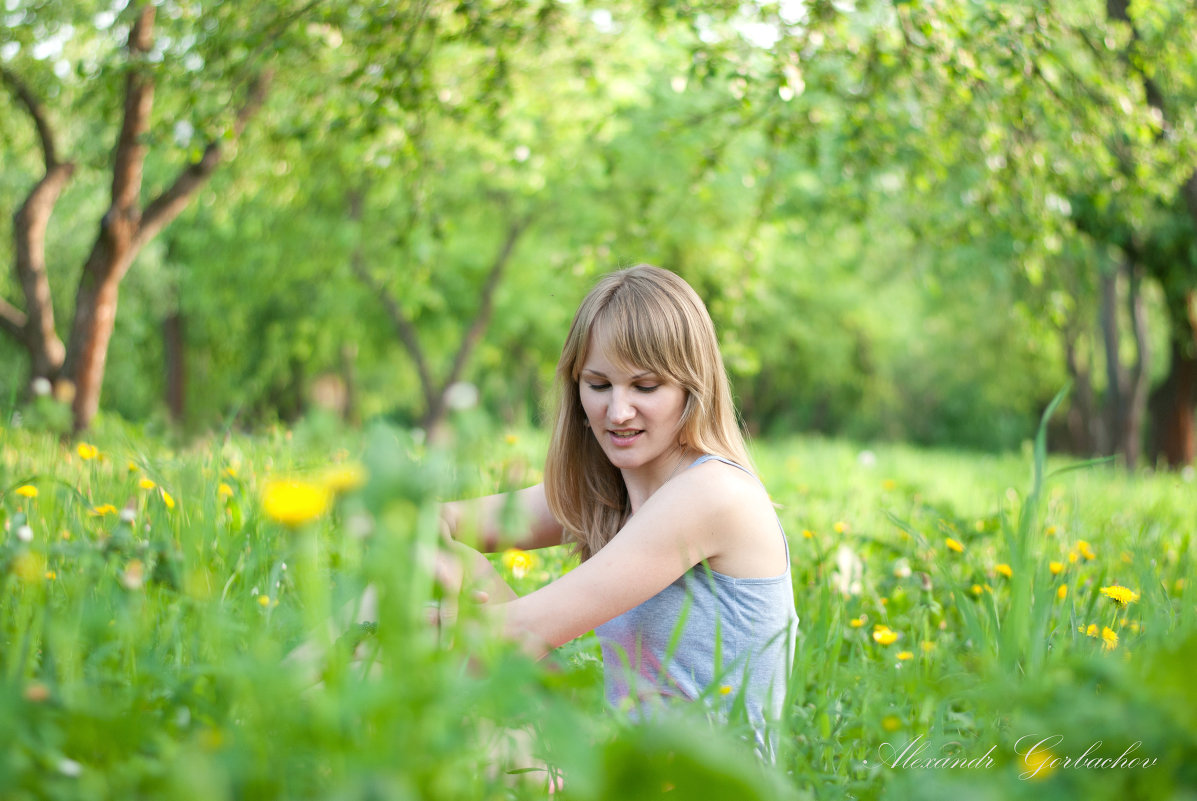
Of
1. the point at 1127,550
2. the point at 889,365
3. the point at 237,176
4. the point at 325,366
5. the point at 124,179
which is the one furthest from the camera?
the point at 889,365

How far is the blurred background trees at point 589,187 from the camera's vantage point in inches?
169

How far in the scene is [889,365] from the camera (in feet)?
76.4

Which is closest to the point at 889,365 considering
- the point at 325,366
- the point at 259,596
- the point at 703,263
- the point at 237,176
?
the point at 703,263

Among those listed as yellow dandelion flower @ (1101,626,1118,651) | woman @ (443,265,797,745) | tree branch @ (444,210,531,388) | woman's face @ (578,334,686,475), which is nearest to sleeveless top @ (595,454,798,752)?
woman @ (443,265,797,745)

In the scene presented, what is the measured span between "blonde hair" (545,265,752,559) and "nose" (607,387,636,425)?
7 centimetres

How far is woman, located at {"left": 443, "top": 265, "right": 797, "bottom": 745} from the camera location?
164 centimetres

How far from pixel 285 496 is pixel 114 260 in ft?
20.0

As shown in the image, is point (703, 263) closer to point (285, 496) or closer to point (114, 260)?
point (114, 260)

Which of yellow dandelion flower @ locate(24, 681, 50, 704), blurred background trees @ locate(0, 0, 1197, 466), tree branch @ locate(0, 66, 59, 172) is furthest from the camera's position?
tree branch @ locate(0, 66, 59, 172)

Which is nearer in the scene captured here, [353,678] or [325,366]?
[353,678]

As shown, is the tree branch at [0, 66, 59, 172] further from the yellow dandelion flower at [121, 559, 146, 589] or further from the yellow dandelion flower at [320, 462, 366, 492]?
the yellow dandelion flower at [320, 462, 366, 492]

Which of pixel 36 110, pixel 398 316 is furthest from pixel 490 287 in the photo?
pixel 36 110

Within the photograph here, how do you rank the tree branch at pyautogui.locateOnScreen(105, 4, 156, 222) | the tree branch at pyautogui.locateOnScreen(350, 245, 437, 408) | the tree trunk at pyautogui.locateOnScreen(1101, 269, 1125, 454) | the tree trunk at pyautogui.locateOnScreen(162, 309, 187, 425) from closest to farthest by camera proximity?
the tree branch at pyautogui.locateOnScreen(105, 4, 156, 222), the tree trunk at pyautogui.locateOnScreen(1101, 269, 1125, 454), the tree branch at pyautogui.locateOnScreen(350, 245, 437, 408), the tree trunk at pyautogui.locateOnScreen(162, 309, 187, 425)

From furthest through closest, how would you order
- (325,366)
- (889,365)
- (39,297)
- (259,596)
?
1. (889,365)
2. (325,366)
3. (39,297)
4. (259,596)
